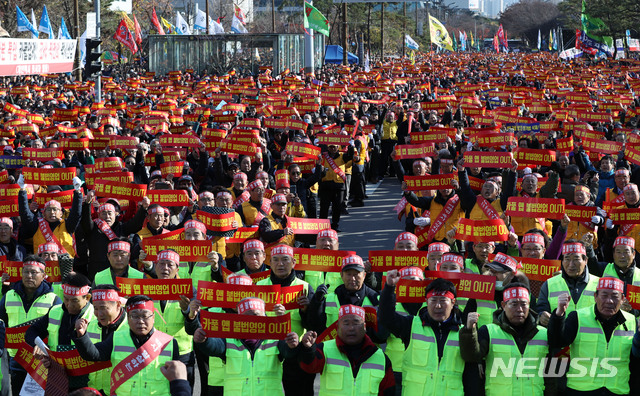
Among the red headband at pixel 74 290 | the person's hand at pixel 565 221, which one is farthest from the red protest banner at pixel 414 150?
the red headband at pixel 74 290

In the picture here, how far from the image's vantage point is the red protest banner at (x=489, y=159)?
10578 millimetres

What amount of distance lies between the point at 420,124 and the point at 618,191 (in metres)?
8.20

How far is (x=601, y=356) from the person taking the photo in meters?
5.74

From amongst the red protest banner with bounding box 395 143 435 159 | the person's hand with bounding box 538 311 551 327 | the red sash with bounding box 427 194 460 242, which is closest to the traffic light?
the red protest banner with bounding box 395 143 435 159

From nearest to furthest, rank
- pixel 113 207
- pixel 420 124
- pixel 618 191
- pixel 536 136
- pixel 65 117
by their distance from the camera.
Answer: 1. pixel 113 207
2. pixel 618 191
3. pixel 536 136
4. pixel 420 124
5. pixel 65 117

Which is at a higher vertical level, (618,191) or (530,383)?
(618,191)

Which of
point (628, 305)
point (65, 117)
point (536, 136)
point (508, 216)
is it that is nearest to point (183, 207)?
point (508, 216)

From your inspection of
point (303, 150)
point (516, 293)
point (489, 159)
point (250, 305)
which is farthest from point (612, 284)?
point (303, 150)

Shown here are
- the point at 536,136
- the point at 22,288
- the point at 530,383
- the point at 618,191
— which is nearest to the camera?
the point at 530,383

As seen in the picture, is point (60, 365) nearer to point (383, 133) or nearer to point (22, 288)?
point (22, 288)

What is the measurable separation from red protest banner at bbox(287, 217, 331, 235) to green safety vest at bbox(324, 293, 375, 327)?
233cm

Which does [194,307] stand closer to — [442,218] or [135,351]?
[135,351]

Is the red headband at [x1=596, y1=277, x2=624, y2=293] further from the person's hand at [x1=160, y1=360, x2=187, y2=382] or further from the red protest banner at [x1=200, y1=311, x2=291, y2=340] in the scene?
the person's hand at [x1=160, y1=360, x2=187, y2=382]

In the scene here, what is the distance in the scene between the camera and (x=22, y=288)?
6793 mm
